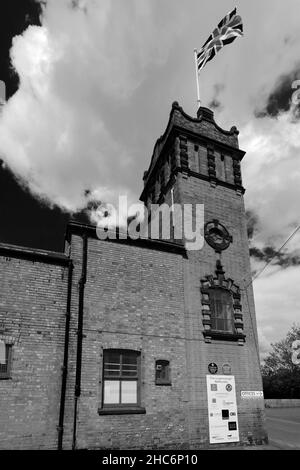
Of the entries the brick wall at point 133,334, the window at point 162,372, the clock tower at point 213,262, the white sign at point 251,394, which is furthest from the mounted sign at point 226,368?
the window at point 162,372

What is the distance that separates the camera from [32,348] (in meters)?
12.4

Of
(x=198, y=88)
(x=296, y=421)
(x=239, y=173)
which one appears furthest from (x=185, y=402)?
(x=198, y=88)

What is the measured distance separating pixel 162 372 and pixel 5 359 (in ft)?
18.2

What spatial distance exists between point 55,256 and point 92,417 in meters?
5.47

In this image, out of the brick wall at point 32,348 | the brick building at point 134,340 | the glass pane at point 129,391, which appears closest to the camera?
the brick wall at point 32,348

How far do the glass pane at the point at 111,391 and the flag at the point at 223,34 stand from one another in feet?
51.4

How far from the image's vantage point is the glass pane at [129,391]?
1332 cm

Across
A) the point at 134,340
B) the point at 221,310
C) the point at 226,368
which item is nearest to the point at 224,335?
the point at 221,310

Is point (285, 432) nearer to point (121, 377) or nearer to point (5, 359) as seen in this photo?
point (121, 377)

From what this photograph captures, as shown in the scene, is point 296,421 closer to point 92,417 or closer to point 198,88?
point 92,417

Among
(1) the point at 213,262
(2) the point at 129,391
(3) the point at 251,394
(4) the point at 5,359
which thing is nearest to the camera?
(4) the point at 5,359

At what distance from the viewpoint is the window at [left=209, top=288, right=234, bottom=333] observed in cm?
1593

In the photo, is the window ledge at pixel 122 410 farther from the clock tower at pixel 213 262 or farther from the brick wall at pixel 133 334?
the clock tower at pixel 213 262
